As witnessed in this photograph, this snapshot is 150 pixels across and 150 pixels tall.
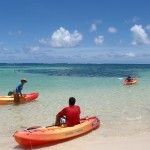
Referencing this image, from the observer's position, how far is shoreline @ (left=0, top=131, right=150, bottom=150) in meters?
11.1

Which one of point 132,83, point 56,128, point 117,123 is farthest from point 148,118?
point 132,83

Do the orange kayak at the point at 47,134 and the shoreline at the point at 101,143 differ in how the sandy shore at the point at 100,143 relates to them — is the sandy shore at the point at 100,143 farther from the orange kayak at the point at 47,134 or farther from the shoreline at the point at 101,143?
the orange kayak at the point at 47,134

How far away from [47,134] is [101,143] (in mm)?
1724

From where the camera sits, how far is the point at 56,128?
480 inches

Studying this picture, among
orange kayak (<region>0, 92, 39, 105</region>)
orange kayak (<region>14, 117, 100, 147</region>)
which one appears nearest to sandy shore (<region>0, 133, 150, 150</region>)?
orange kayak (<region>14, 117, 100, 147</region>)

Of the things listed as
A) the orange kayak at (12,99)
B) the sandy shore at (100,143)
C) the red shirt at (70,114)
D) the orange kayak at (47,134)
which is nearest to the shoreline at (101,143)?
the sandy shore at (100,143)

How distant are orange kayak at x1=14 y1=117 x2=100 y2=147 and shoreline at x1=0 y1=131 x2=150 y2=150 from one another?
19 cm

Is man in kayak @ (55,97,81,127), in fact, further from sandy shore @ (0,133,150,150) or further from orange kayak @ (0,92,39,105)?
orange kayak @ (0,92,39,105)

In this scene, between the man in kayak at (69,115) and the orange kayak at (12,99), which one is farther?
the orange kayak at (12,99)

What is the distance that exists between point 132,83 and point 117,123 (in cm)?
2009

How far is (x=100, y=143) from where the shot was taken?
38.1 feet

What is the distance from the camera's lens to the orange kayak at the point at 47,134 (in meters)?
11.2

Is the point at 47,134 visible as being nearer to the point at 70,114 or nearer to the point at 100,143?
the point at 70,114

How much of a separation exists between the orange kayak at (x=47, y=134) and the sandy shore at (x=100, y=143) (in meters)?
0.20
